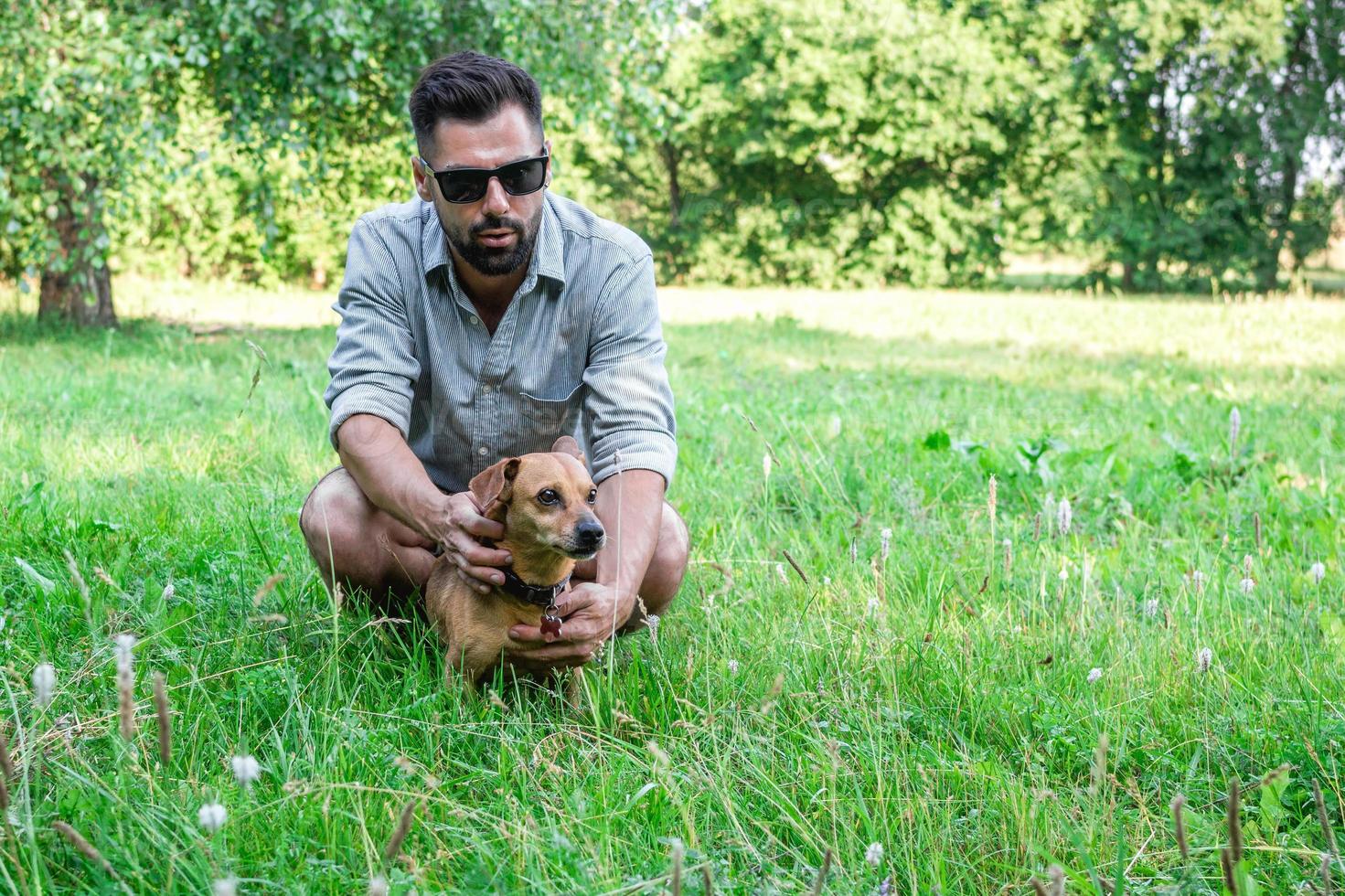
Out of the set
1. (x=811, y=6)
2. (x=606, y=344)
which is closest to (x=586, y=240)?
(x=606, y=344)

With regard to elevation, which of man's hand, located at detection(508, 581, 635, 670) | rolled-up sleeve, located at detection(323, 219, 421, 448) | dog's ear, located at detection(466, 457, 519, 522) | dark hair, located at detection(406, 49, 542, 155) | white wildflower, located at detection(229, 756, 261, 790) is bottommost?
man's hand, located at detection(508, 581, 635, 670)

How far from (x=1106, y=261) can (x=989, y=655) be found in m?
23.1

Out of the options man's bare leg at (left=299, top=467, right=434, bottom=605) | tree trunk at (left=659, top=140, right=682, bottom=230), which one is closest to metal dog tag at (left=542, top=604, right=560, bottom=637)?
man's bare leg at (left=299, top=467, right=434, bottom=605)

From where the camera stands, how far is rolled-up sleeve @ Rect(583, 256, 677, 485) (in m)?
3.05

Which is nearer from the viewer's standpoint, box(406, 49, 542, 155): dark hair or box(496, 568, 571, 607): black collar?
box(496, 568, 571, 607): black collar

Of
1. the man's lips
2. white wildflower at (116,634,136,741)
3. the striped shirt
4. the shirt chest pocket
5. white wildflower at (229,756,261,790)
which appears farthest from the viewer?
the shirt chest pocket

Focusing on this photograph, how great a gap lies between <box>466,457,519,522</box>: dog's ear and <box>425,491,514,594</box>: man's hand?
22 mm

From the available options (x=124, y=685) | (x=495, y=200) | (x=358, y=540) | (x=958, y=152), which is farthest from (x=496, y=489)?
(x=958, y=152)

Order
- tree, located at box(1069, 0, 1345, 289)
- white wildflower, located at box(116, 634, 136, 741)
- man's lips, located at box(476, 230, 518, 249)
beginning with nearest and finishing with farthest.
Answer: white wildflower, located at box(116, 634, 136, 741) < man's lips, located at box(476, 230, 518, 249) < tree, located at box(1069, 0, 1345, 289)

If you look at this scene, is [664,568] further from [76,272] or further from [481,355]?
[76,272]

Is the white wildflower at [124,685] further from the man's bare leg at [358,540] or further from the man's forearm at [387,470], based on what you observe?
the man's bare leg at [358,540]

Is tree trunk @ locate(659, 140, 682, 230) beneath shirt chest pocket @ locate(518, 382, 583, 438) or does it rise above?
above

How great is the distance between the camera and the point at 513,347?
3.16m

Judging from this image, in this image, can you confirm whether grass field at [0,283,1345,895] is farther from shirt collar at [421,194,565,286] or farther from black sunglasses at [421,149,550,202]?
black sunglasses at [421,149,550,202]
